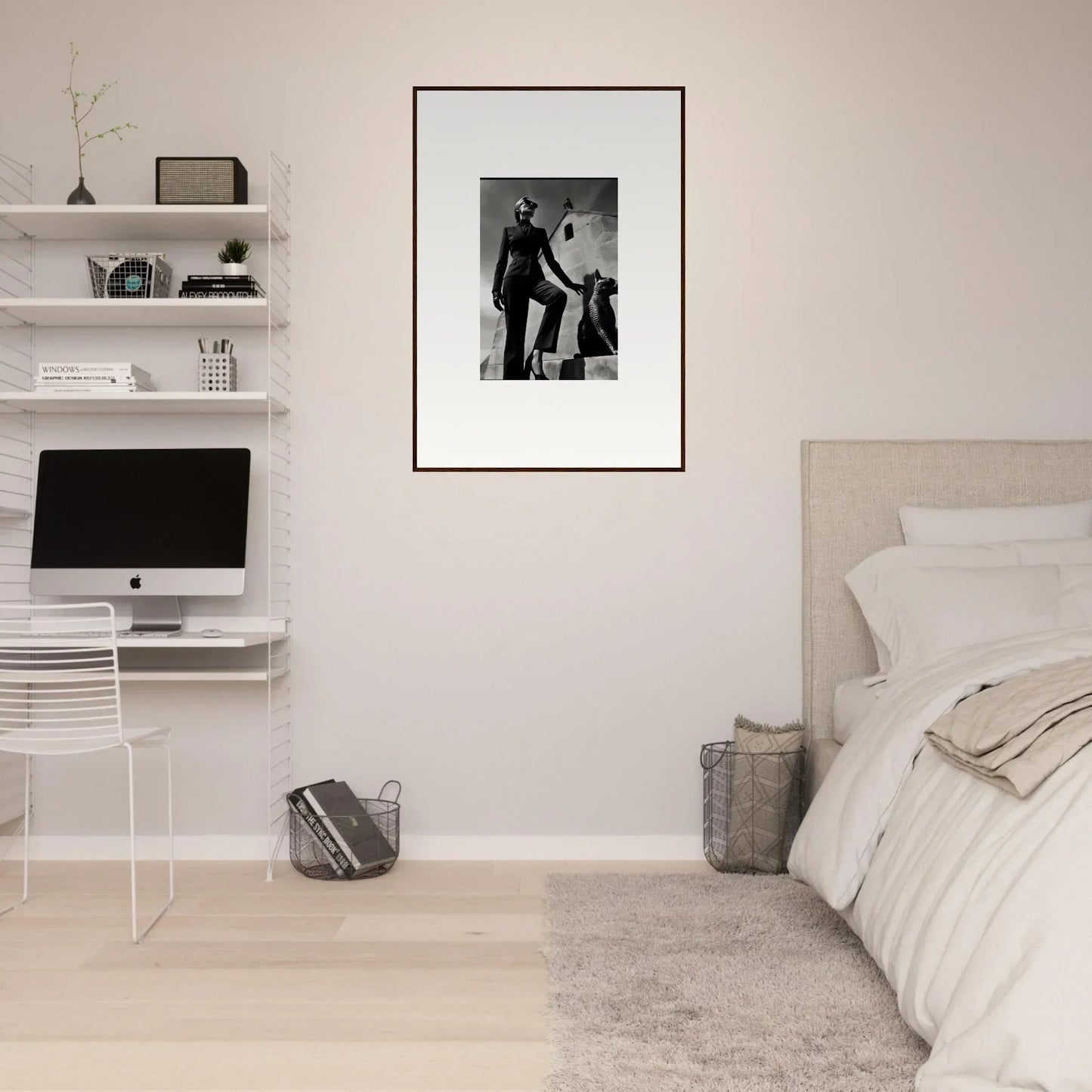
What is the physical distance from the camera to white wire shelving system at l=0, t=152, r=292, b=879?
3.28m

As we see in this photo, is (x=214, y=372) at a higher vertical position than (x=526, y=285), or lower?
lower

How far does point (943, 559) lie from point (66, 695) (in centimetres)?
278

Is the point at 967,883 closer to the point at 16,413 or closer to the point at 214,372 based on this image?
the point at 214,372

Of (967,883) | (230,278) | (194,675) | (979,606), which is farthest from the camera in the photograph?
(230,278)

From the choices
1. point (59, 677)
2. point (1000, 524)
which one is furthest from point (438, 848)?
point (1000, 524)

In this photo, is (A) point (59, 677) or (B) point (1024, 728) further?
(A) point (59, 677)

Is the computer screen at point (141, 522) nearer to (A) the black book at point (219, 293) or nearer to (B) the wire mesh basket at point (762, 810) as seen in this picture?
(A) the black book at point (219, 293)

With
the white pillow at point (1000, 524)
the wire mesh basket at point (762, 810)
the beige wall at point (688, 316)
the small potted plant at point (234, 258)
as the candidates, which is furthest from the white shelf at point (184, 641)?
the white pillow at point (1000, 524)

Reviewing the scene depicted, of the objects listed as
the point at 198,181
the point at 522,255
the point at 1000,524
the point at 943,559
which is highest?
the point at 198,181

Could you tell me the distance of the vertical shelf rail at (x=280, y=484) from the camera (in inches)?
132

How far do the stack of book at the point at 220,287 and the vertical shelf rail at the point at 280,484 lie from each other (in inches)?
5.0

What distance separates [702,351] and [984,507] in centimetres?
101

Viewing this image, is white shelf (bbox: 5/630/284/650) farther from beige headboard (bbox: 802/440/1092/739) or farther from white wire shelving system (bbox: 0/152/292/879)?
beige headboard (bbox: 802/440/1092/739)

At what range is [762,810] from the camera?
10.3 feet
